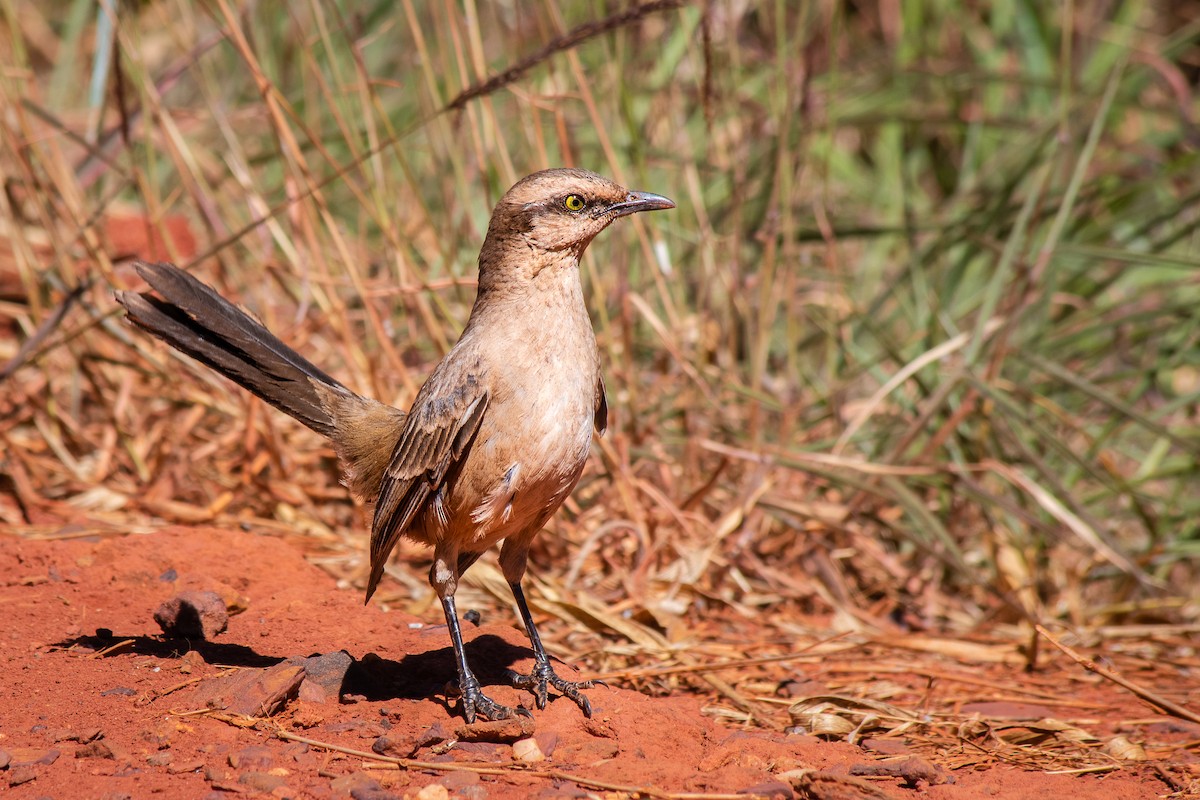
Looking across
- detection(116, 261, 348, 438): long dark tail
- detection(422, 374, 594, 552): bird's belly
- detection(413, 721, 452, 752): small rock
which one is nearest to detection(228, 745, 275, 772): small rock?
detection(413, 721, 452, 752): small rock

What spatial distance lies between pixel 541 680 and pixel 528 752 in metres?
0.57

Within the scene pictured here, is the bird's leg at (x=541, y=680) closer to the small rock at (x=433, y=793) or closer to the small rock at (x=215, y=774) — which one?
the small rock at (x=433, y=793)

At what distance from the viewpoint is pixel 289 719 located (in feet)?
11.4

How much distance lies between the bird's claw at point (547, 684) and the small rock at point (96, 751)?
1315 millimetres

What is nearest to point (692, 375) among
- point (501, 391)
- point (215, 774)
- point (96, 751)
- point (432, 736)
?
point (501, 391)

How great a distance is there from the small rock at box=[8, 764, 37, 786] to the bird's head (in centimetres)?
214

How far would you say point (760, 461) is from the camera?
5141mm

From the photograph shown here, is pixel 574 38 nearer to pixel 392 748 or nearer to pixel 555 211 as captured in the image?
pixel 555 211

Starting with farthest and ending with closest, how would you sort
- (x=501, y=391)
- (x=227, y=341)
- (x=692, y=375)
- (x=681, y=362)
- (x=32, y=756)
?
(x=692, y=375)
(x=681, y=362)
(x=227, y=341)
(x=501, y=391)
(x=32, y=756)

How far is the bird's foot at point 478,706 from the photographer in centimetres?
361

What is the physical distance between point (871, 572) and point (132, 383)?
3.79 m

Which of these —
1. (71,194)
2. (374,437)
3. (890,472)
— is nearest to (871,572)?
(890,472)

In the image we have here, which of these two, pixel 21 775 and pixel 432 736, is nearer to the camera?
pixel 21 775

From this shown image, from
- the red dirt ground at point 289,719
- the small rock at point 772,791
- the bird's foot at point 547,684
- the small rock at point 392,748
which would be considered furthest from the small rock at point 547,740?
the small rock at point 772,791
